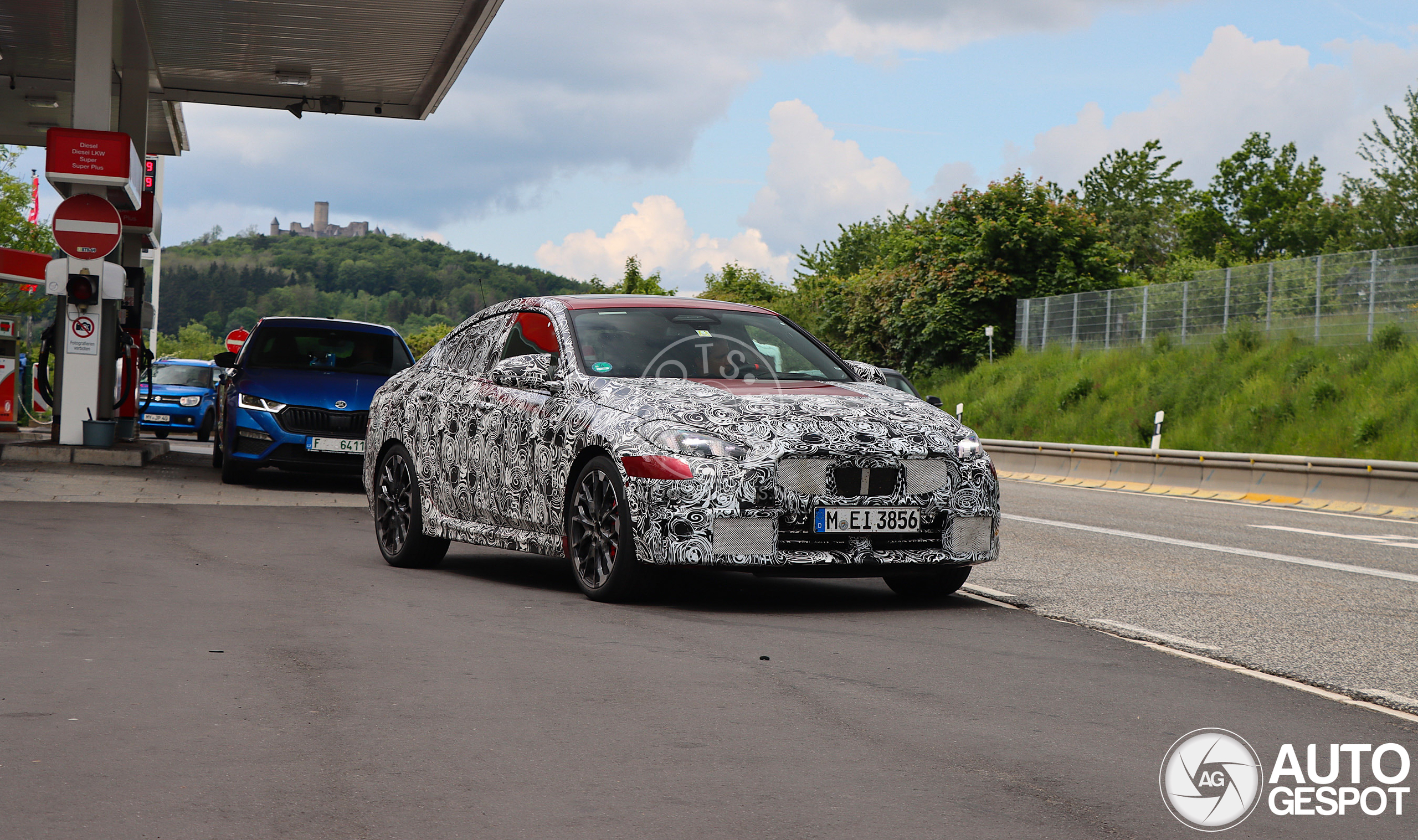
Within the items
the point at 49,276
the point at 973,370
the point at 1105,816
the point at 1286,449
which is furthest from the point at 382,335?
the point at 973,370

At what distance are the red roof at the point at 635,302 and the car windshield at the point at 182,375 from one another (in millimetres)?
24108

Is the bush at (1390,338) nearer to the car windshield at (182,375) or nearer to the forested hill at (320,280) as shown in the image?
the forested hill at (320,280)

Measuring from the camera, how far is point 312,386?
15.6 meters

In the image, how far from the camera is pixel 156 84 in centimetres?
A: 2541

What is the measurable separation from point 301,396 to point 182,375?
1691 centimetres

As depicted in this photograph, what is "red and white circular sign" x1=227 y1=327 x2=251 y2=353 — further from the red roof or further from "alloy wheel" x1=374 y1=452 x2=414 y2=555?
the red roof

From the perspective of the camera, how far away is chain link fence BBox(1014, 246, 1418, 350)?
28125 mm

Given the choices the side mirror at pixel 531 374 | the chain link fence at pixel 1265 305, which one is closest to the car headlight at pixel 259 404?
the side mirror at pixel 531 374

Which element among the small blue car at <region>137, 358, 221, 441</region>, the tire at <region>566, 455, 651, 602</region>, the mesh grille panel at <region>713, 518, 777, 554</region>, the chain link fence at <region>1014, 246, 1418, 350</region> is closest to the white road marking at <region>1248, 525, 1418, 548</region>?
the mesh grille panel at <region>713, 518, 777, 554</region>

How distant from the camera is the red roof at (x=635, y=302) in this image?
8391 millimetres

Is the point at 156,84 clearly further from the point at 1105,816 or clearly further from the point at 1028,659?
the point at 1105,816

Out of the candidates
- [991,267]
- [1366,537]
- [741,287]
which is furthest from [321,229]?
[1366,537]

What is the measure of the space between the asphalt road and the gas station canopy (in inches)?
519

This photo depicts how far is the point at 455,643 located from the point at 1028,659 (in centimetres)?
231
